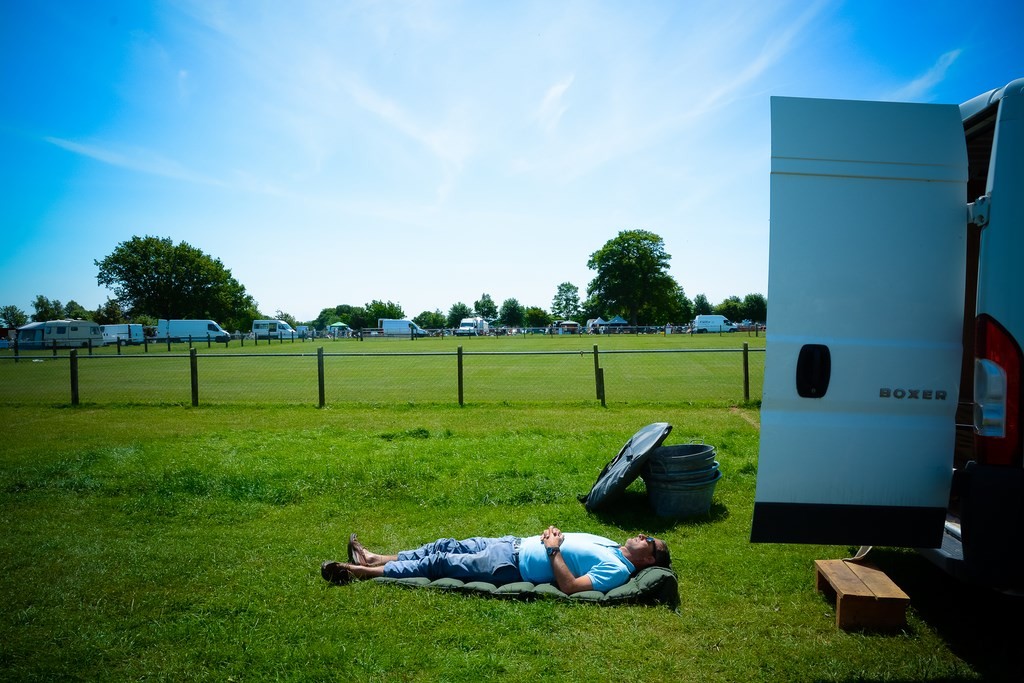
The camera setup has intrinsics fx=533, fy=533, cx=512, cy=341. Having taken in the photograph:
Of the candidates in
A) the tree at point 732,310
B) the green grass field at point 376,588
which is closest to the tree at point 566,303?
the tree at point 732,310

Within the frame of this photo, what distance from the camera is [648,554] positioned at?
366 cm

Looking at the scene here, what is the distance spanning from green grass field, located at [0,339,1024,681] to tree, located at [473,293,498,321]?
122 meters

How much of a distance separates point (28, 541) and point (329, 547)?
255 cm

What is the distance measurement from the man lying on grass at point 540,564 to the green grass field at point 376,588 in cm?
18

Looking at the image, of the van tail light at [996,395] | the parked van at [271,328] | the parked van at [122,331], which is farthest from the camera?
the parked van at [271,328]

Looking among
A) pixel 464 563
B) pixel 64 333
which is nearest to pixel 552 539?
pixel 464 563

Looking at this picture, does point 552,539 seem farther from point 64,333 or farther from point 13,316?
point 13,316

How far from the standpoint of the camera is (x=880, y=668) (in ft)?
9.20

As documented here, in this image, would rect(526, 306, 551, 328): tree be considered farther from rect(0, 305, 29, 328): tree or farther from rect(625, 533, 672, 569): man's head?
rect(625, 533, 672, 569): man's head

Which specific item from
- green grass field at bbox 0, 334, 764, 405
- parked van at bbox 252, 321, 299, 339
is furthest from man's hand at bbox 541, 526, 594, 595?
parked van at bbox 252, 321, 299, 339

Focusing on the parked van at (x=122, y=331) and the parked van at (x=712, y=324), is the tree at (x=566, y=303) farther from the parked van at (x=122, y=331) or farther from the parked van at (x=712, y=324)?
the parked van at (x=122, y=331)

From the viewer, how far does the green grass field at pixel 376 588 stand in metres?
2.87

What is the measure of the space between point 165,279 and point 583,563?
85777 mm

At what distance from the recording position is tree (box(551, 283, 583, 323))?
421ft
